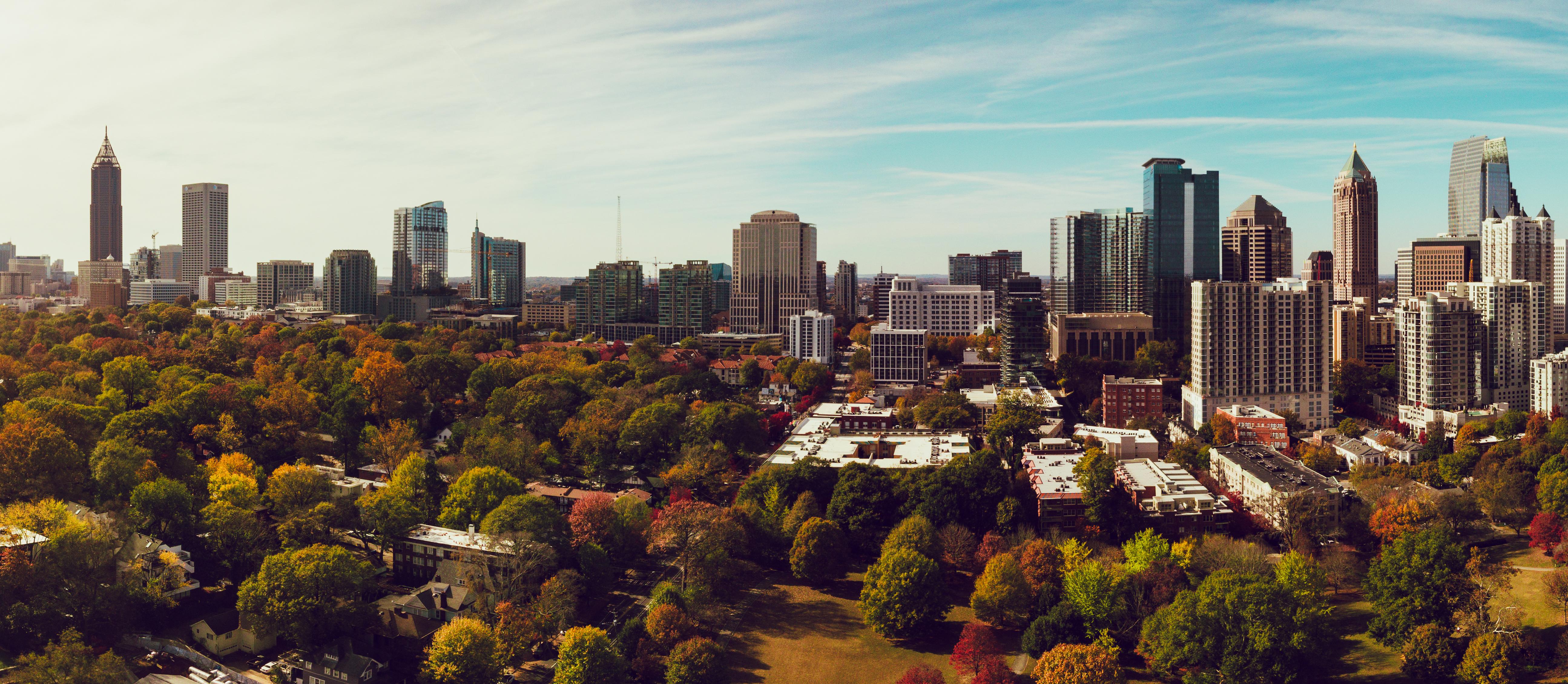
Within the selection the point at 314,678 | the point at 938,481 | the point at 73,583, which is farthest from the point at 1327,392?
the point at 73,583

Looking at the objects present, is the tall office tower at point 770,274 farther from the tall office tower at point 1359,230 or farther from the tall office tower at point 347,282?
the tall office tower at point 1359,230

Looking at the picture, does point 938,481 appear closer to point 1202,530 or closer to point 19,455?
point 1202,530

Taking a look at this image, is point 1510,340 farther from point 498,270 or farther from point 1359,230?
point 498,270

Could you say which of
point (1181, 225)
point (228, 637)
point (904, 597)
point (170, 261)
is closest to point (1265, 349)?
point (1181, 225)

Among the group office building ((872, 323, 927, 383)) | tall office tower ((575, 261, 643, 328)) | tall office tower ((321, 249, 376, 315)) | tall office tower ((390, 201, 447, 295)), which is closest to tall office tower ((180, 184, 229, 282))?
tall office tower ((390, 201, 447, 295))

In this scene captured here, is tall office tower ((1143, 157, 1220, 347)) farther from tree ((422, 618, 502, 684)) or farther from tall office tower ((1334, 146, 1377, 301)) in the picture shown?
tree ((422, 618, 502, 684))

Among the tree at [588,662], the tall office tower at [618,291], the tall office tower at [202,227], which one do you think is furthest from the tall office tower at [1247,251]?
the tall office tower at [202,227]
